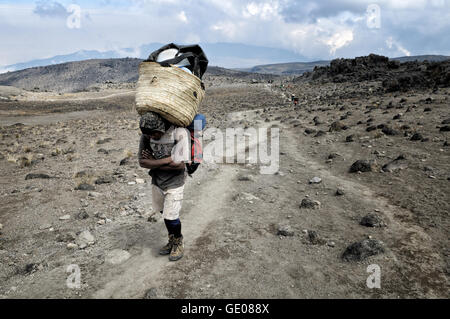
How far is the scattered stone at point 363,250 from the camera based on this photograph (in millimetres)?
4043

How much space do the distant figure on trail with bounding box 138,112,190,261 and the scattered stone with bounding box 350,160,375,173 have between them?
6.30 metres

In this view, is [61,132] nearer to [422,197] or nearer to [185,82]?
[185,82]

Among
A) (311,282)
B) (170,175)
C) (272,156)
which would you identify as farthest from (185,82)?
(272,156)

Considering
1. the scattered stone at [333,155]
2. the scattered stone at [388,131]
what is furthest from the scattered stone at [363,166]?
the scattered stone at [388,131]

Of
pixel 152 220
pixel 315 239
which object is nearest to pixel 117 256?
pixel 152 220

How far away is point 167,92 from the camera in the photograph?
3270 millimetres

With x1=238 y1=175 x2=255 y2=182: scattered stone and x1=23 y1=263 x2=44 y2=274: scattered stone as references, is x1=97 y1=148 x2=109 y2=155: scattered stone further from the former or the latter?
x1=23 y1=263 x2=44 y2=274: scattered stone

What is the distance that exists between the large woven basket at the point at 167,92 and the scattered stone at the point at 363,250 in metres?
3.20

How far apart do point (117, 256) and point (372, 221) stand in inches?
185

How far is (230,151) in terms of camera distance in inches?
467

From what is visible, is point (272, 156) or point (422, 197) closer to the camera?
point (422, 197)

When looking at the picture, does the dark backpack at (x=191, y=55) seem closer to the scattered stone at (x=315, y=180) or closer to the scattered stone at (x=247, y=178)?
the scattered stone at (x=247, y=178)

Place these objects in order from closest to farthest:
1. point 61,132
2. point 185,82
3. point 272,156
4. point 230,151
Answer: point 185,82
point 272,156
point 230,151
point 61,132
